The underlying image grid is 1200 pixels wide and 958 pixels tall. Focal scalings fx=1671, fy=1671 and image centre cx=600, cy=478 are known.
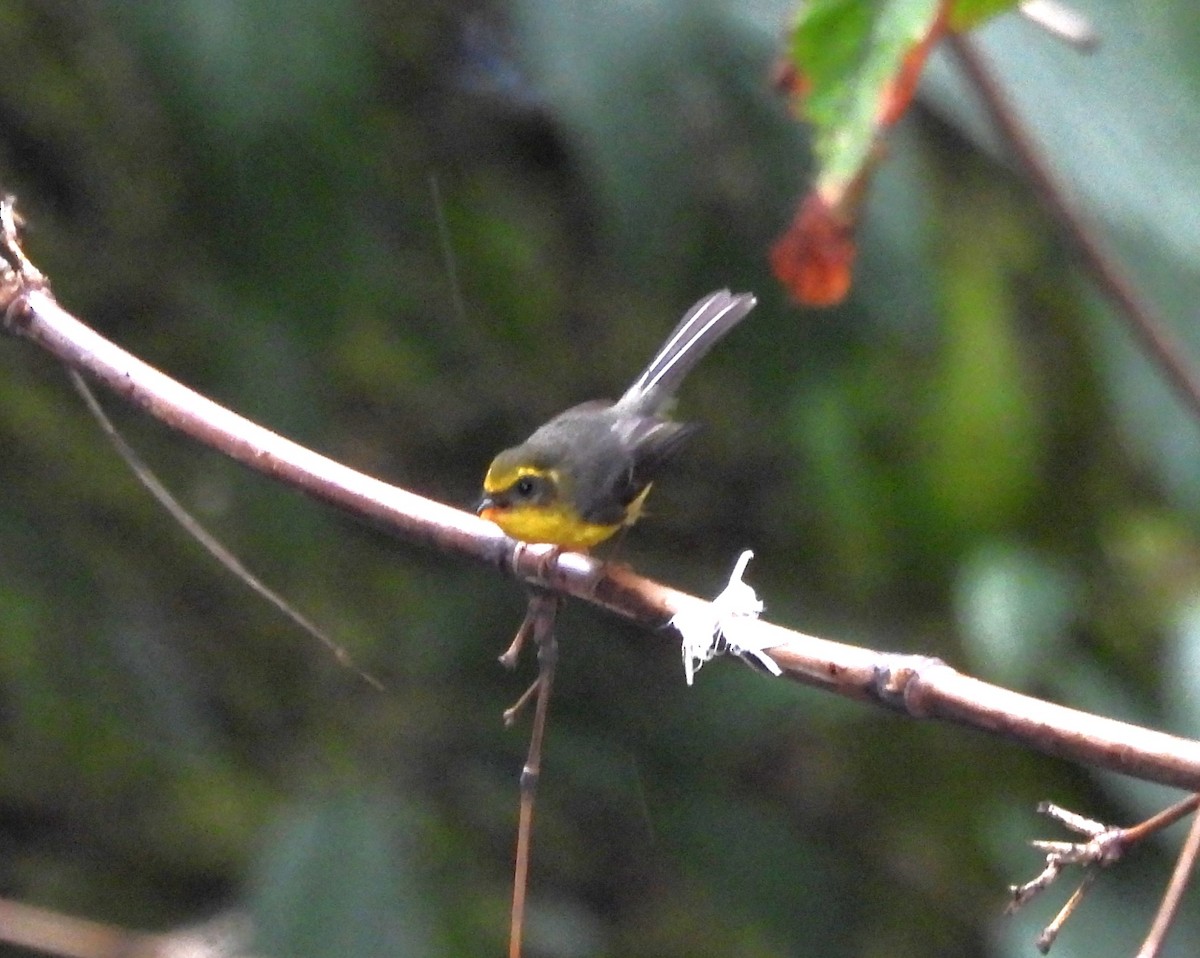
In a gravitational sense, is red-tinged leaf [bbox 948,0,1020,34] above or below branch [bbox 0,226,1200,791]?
above

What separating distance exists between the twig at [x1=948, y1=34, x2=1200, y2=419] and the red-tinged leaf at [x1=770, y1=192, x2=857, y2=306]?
0.20 metres

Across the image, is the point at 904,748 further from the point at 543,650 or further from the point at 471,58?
the point at 543,650

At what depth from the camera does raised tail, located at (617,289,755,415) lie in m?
2.34

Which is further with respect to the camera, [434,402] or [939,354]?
[434,402]

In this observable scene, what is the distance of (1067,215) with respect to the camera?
1487 mm

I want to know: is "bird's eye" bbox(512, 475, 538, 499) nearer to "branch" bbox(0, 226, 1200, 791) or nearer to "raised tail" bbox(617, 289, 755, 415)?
"raised tail" bbox(617, 289, 755, 415)

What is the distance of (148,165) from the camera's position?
3223 millimetres

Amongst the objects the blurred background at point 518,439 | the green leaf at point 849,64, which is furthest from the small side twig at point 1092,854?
the blurred background at point 518,439

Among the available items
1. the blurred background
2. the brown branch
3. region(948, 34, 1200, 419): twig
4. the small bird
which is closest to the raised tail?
the small bird

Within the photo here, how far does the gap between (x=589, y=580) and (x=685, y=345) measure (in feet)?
3.17

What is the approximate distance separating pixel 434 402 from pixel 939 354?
1.11 meters

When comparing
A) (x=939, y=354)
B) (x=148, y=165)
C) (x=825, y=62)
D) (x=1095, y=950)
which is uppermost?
(x=148, y=165)

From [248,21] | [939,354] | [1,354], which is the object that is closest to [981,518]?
[939,354]

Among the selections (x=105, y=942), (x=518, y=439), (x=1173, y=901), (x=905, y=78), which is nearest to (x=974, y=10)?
(x=905, y=78)
